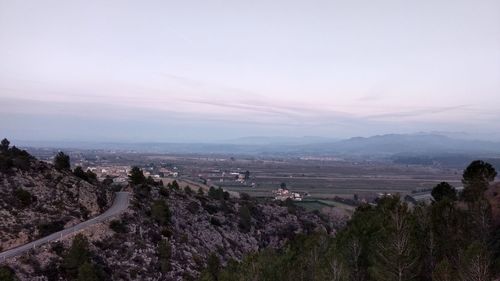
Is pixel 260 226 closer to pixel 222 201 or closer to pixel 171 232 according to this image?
pixel 222 201

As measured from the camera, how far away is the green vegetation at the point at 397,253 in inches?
1223

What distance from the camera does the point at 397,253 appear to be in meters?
31.9

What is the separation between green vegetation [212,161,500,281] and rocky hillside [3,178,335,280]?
8.49 metres

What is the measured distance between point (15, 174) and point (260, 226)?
4188cm

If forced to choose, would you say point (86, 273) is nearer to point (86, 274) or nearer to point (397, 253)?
point (86, 274)

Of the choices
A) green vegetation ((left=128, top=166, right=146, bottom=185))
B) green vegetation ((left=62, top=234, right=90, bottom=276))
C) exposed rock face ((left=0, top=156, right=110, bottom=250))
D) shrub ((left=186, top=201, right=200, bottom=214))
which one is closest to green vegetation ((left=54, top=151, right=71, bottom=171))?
exposed rock face ((left=0, top=156, right=110, bottom=250))

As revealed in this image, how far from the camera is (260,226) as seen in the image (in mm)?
81688

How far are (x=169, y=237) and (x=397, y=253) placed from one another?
35.0 metres

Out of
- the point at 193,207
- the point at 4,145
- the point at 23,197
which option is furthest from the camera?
the point at 193,207

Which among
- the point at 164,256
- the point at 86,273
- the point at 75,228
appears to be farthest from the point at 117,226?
the point at 86,273

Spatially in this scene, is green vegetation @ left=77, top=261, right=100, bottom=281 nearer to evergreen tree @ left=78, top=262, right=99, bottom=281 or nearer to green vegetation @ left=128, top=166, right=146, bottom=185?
evergreen tree @ left=78, top=262, right=99, bottom=281

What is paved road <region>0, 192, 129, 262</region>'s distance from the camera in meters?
43.8

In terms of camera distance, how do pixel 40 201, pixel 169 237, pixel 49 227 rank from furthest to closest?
pixel 169 237
pixel 40 201
pixel 49 227

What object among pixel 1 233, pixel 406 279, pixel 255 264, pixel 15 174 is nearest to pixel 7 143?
pixel 15 174
